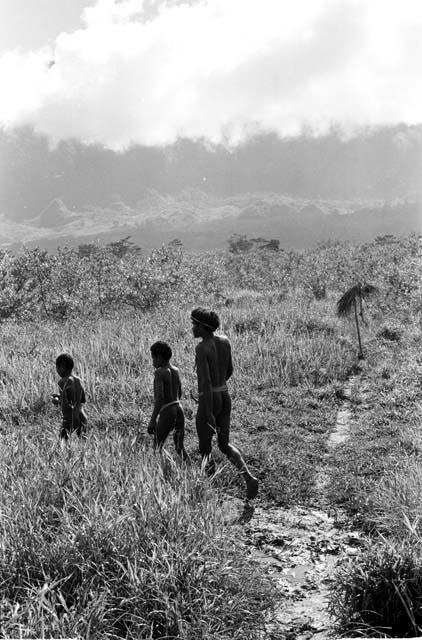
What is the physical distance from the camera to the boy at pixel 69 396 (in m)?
6.75

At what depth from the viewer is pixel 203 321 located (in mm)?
5977

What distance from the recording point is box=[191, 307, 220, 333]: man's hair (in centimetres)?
596

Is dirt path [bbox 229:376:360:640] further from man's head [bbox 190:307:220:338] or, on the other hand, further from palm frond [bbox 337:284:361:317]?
palm frond [bbox 337:284:361:317]

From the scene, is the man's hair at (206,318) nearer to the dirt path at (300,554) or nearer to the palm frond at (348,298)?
the dirt path at (300,554)

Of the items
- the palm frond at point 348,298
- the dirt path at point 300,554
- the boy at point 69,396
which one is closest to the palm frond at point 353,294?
the palm frond at point 348,298

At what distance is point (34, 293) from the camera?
24094 mm

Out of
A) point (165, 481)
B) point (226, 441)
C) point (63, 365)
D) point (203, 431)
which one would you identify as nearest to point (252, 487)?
point (226, 441)

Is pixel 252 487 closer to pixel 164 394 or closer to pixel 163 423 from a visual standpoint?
pixel 163 423

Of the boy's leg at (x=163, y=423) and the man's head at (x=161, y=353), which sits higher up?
the man's head at (x=161, y=353)

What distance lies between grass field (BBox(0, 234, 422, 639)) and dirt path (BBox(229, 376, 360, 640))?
185 millimetres

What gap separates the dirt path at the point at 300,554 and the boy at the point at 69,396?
2129mm

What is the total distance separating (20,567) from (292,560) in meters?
2.48

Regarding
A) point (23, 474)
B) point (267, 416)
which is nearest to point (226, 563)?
point (23, 474)

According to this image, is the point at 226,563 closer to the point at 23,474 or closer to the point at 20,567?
the point at 20,567
